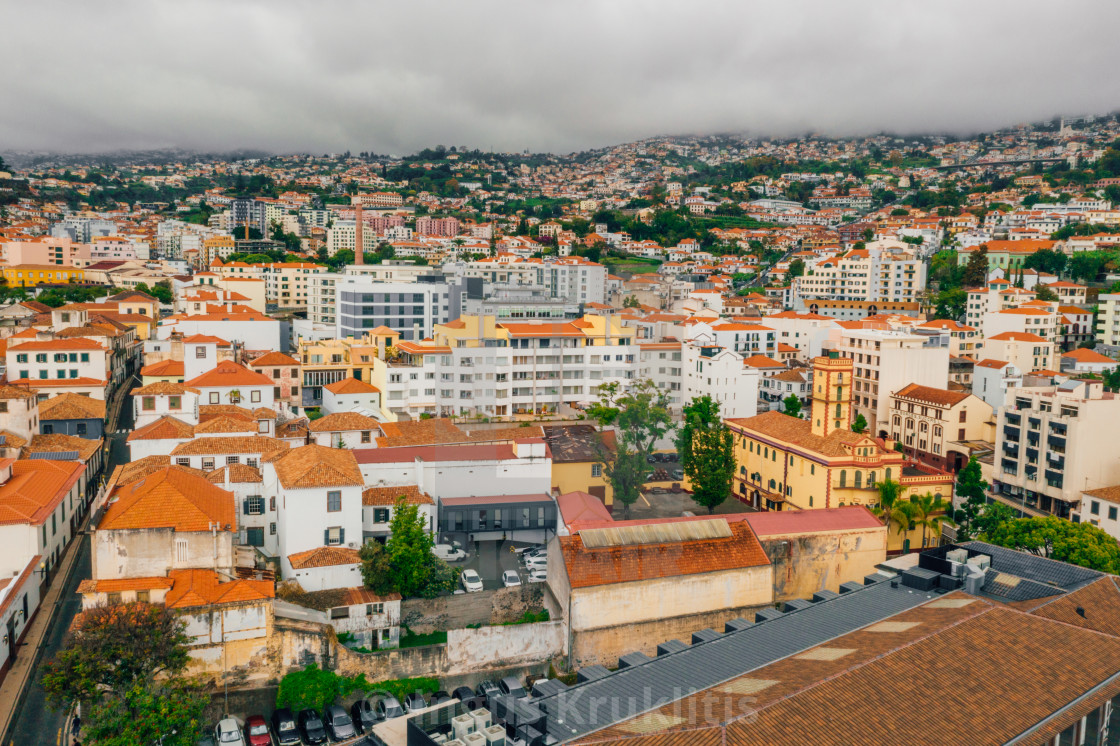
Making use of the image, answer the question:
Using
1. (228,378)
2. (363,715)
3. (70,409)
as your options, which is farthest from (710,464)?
(70,409)

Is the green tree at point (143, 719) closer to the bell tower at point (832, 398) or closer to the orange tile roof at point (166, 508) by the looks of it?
the orange tile roof at point (166, 508)

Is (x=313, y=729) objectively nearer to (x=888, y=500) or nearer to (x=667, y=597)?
(x=667, y=597)

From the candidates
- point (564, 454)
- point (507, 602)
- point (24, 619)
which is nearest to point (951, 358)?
point (564, 454)

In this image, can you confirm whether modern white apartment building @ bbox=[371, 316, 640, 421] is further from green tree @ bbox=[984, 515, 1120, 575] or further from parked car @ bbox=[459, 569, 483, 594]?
green tree @ bbox=[984, 515, 1120, 575]

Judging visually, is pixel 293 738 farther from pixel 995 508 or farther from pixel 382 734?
pixel 995 508

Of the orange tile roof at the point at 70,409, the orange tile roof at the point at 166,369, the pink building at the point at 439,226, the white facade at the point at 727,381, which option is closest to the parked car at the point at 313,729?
the orange tile roof at the point at 70,409

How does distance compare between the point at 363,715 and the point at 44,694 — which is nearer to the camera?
Result: the point at 44,694
